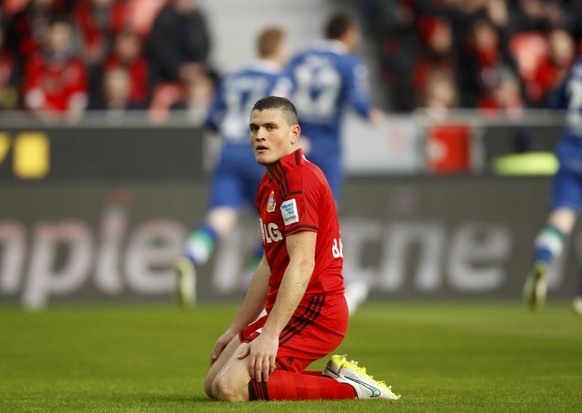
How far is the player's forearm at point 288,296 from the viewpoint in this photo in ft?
20.7

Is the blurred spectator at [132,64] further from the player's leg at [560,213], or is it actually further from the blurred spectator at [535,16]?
the player's leg at [560,213]

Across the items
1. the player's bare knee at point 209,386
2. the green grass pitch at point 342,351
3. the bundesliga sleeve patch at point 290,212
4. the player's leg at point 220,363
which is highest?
the bundesliga sleeve patch at point 290,212

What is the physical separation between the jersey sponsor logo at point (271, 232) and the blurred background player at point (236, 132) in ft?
21.0

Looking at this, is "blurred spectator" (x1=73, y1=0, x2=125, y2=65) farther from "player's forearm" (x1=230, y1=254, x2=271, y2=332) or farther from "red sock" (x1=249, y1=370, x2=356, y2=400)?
"red sock" (x1=249, y1=370, x2=356, y2=400)

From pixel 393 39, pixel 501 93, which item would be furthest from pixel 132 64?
pixel 501 93

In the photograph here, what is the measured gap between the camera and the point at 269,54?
13.3 metres

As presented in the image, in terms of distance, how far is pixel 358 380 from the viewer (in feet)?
21.7

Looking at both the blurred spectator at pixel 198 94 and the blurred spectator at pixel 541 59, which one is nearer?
the blurred spectator at pixel 198 94

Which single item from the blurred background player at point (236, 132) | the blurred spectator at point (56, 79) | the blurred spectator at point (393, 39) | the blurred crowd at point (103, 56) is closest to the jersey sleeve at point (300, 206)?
the blurred background player at point (236, 132)

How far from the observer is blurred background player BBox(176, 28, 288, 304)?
521 inches

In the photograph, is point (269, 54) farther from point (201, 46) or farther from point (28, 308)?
point (201, 46)

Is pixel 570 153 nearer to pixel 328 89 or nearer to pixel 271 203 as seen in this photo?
pixel 328 89

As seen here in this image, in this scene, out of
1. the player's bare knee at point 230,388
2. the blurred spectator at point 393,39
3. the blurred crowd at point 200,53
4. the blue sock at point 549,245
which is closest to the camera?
the player's bare knee at point 230,388

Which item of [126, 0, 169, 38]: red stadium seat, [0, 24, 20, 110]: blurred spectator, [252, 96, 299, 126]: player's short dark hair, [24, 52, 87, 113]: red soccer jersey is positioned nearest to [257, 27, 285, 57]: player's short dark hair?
[24, 52, 87, 113]: red soccer jersey
